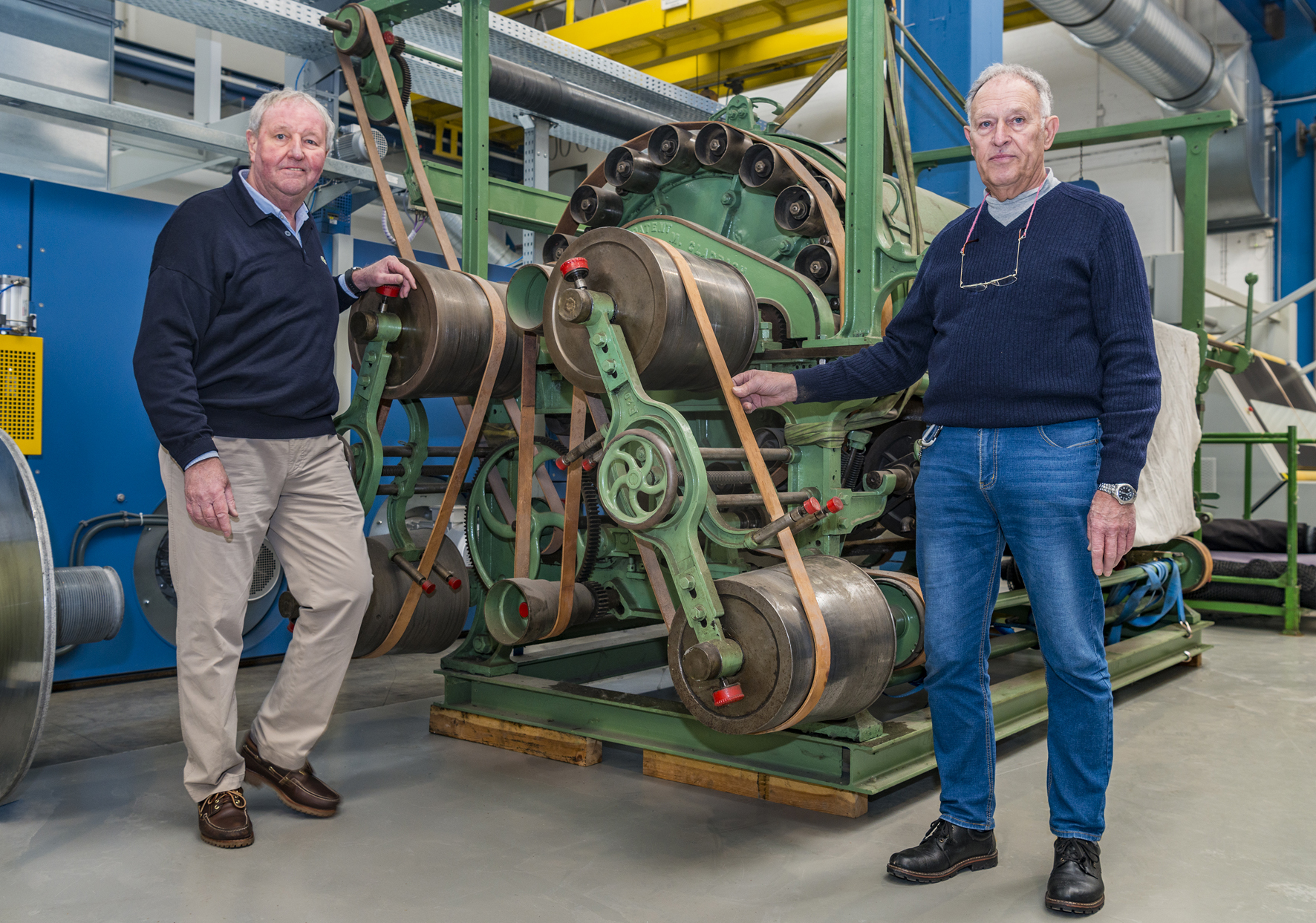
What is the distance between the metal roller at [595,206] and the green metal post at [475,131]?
303 millimetres

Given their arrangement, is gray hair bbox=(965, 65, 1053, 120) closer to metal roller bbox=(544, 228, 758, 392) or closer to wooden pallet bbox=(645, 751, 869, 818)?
metal roller bbox=(544, 228, 758, 392)

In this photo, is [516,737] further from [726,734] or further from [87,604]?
[87,604]

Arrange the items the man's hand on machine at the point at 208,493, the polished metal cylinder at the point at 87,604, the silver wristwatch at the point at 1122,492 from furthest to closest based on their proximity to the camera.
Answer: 1. the polished metal cylinder at the point at 87,604
2. the man's hand on machine at the point at 208,493
3. the silver wristwatch at the point at 1122,492

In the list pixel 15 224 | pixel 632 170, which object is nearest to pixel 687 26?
pixel 632 170

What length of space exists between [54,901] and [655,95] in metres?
4.85

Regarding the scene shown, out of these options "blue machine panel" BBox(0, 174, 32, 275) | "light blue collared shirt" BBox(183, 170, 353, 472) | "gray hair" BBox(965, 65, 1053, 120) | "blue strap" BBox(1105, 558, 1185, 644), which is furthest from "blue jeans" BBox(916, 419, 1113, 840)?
"blue machine panel" BBox(0, 174, 32, 275)

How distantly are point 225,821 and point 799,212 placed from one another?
217 centimetres

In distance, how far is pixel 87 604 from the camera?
2715 mm

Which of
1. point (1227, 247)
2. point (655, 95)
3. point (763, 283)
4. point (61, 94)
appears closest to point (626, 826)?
point (763, 283)

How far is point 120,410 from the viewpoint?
4055mm

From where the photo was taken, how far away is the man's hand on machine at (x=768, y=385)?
2375mm

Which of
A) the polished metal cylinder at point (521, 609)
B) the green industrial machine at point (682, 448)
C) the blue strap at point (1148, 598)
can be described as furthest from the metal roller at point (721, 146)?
the blue strap at point (1148, 598)

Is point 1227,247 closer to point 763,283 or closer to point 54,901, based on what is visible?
point 763,283

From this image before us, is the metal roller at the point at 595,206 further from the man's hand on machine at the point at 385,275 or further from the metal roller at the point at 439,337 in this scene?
the man's hand on machine at the point at 385,275
